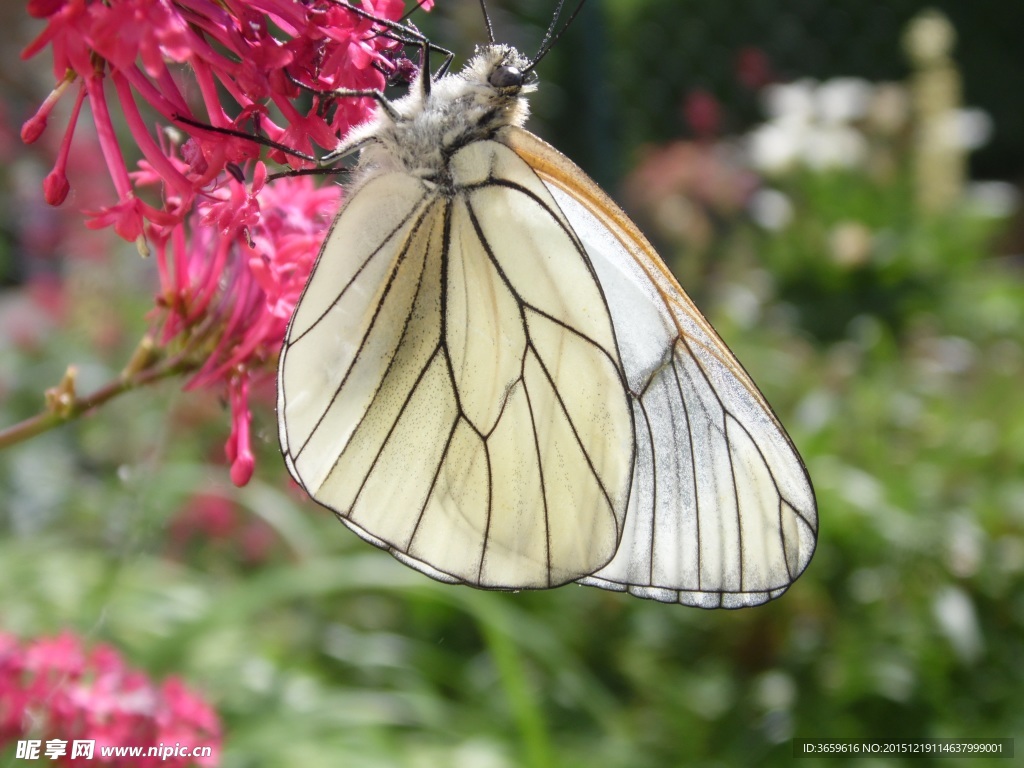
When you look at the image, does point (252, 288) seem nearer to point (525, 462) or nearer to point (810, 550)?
point (525, 462)

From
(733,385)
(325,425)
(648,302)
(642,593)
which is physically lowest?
(642,593)

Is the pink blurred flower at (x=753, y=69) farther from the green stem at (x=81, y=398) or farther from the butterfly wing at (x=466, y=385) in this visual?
the green stem at (x=81, y=398)

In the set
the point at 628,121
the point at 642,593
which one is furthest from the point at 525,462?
the point at 628,121

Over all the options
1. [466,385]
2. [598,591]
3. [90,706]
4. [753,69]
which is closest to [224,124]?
[466,385]

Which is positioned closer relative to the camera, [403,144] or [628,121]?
[403,144]

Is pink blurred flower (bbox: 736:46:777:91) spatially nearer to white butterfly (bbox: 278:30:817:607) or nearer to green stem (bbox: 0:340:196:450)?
white butterfly (bbox: 278:30:817:607)

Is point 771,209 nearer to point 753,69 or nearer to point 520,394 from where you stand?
point 753,69

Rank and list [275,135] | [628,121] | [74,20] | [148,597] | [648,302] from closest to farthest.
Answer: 1. [74,20]
2. [275,135]
3. [648,302]
4. [148,597]
5. [628,121]
